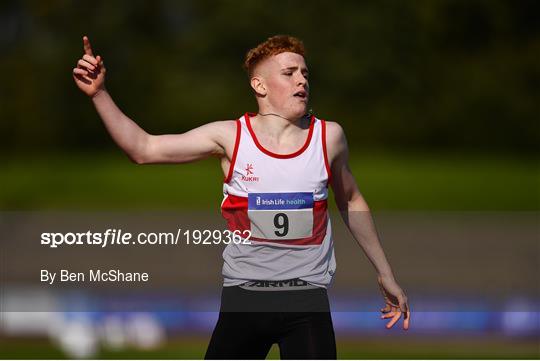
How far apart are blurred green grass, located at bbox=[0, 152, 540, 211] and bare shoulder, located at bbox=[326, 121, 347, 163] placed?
19.8 metres

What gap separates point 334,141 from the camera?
417 cm

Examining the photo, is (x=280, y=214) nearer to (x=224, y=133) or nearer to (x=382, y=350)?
(x=224, y=133)

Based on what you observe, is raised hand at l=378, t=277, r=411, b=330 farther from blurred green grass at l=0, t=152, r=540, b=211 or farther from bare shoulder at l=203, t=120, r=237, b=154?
blurred green grass at l=0, t=152, r=540, b=211

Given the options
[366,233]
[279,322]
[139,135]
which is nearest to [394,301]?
[366,233]

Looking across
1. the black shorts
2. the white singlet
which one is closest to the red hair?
the white singlet

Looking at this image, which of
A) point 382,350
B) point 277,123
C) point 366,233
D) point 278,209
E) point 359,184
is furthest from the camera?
point 359,184

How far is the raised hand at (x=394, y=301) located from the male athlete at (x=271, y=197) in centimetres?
33

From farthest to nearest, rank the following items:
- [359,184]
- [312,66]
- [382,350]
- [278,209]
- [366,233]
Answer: [359,184]
[312,66]
[382,350]
[366,233]
[278,209]

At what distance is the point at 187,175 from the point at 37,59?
5.77 metres

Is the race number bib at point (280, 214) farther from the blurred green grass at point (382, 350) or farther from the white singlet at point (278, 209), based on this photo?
the blurred green grass at point (382, 350)

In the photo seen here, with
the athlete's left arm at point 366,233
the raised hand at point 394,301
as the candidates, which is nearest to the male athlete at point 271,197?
the athlete's left arm at point 366,233

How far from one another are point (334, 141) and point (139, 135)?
799 millimetres

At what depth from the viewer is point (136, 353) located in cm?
1102

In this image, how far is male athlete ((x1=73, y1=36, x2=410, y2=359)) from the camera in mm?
4066
